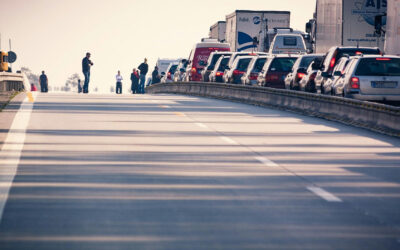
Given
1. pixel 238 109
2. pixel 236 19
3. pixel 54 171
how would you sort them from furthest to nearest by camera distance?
1. pixel 236 19
2. pixel 238 109
3. pixel 54 171

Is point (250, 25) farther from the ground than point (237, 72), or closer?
farther from the ground

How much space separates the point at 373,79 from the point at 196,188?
46.2 ft

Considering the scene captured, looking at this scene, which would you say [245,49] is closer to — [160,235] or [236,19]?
[236,19]

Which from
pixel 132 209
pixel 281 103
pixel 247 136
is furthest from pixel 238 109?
pixel 132 209

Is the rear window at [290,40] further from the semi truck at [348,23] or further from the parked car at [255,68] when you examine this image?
the semi truck at [348,23]

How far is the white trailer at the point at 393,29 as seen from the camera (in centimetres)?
2947

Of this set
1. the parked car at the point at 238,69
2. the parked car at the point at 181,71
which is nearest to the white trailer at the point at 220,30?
the parked car at the point at 181,71

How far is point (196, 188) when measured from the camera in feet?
36.7

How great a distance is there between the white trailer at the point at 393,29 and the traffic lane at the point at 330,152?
16.9ft

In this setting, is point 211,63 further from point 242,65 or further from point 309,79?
point 309,79

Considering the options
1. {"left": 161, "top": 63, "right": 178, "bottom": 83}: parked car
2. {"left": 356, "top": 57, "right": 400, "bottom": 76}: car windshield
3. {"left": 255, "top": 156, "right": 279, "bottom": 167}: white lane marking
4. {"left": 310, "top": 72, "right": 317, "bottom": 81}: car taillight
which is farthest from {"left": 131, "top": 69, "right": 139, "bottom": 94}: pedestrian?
{"left": 255, "top": 156, "right": 279, "bottom": 167}: white lane marking

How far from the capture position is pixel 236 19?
5469 centimetres

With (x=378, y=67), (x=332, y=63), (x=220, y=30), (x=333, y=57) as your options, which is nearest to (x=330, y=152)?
(x=378, y=67)

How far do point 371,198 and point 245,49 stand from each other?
44642 mm
